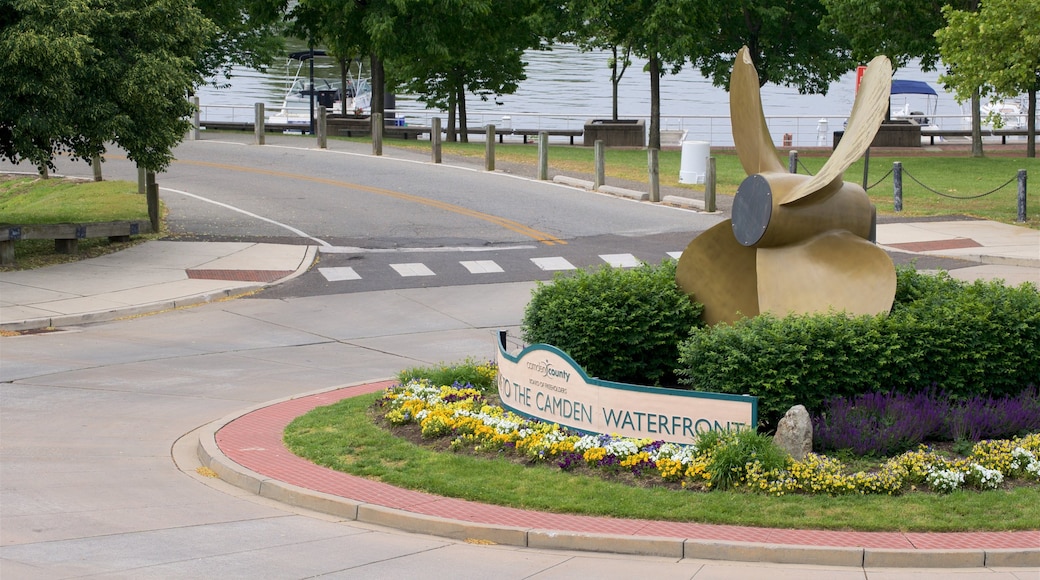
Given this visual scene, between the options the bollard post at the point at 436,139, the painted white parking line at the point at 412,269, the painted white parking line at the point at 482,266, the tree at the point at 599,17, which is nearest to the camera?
the painted white parking line at the point at 412,269

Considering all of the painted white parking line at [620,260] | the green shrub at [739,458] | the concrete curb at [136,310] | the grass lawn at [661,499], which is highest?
the painted white parking line at [620,260]

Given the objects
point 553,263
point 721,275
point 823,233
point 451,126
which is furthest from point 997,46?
point 451,126

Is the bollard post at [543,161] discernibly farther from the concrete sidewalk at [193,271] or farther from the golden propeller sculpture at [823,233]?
the golden propeller sculpture at [823,233]

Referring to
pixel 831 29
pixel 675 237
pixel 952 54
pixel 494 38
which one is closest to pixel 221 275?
pixel 675 237

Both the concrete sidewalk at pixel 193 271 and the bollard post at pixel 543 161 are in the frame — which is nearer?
the concrete sidewalk at pixel 193 271

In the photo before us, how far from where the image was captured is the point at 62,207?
87.8 ft

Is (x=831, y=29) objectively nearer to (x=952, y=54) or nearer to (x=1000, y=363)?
(x=952, y=54)

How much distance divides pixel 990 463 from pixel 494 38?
3689 centimetres

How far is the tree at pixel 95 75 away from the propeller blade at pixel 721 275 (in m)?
11.7

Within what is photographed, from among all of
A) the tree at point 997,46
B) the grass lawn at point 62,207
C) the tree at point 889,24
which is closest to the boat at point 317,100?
the tree at point 889,24

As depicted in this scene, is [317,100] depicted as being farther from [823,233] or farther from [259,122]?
[823,233]

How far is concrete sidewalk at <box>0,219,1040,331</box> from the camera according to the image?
707 inches

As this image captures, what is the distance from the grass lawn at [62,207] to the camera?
22.2m

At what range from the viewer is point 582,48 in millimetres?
50719
